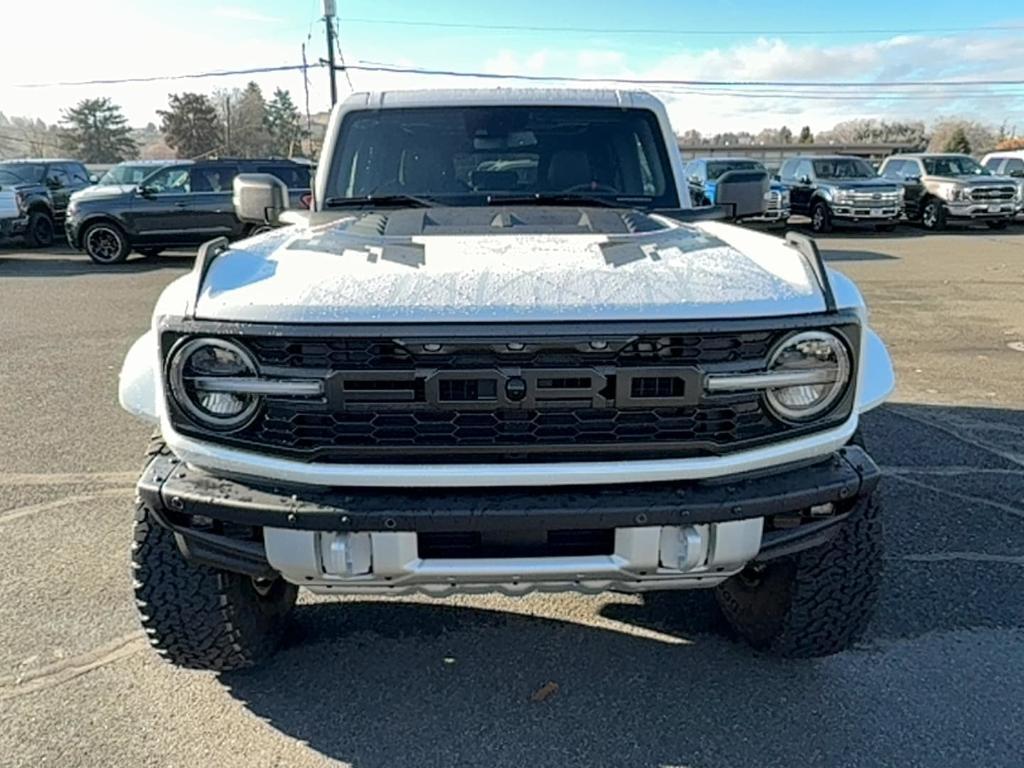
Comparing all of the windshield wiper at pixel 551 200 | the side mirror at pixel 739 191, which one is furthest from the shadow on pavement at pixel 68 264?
the side mirror at pixel 739 191

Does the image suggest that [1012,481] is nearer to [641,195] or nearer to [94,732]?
[641,195]

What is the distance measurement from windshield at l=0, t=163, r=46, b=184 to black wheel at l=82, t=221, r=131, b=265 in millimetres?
4241

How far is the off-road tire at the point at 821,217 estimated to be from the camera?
1870cm

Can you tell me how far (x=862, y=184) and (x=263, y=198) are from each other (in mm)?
17314

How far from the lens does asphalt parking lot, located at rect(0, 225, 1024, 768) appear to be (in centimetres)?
244

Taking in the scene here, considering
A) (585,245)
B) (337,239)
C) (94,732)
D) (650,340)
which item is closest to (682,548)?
(650,340)

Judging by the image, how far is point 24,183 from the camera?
56.3 ft

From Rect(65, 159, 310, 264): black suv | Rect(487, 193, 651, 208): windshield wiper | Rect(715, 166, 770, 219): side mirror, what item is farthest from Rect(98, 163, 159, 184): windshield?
Rect(715, 166, 770, 219): side mirror

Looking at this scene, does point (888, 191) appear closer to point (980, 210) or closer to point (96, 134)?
point (980, 210)

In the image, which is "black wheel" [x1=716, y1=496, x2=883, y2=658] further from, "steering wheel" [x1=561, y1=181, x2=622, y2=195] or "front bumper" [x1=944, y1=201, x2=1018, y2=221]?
"front bumper" [x1=944, y1=201, x2=1018, y2=221]

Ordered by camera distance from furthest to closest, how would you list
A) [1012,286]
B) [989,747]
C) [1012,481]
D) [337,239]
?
[1012,286] < [1012,481] < [337,239] < [989,747]

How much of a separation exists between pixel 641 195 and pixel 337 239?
1558mm

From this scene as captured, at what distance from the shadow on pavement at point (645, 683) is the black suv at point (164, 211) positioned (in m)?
12.4

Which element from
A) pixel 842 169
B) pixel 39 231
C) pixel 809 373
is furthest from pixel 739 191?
pixel 39 231
